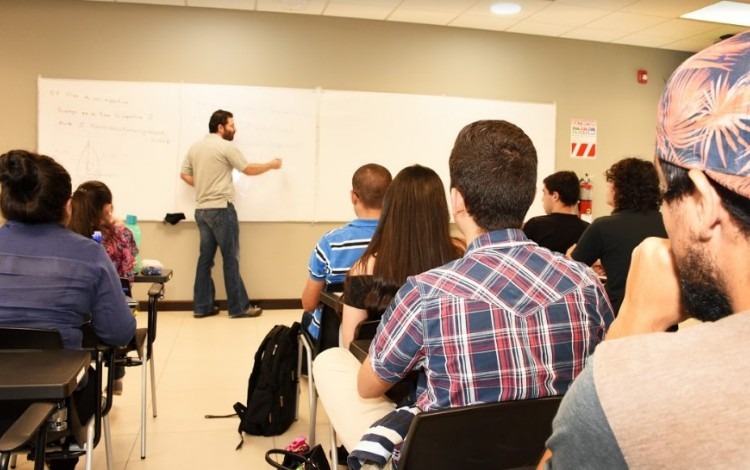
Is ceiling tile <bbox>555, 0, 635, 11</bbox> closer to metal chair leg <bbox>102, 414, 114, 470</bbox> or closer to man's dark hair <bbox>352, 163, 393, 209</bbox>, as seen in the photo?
man's dark hair <bbox>352, 163, 393, 209</bbox>

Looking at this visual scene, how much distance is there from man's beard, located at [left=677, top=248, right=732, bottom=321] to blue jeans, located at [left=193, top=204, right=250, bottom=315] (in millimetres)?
4825

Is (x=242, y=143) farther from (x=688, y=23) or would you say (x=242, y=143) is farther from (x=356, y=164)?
(x=688, y=23)

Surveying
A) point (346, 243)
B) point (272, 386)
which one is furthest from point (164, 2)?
point (272, 386)

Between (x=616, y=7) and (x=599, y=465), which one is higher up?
(x=616, y=7)

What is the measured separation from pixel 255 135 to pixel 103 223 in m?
2.64

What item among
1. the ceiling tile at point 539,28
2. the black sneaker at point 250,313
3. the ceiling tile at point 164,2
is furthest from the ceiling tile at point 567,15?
the black sneaker at point 250,313

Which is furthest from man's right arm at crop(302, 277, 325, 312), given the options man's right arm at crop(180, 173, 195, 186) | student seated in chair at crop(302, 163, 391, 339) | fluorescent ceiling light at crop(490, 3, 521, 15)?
fluorescent ceiling light at crop(490, 3, 521, 15)

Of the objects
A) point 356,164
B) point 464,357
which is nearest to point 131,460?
point 464,357

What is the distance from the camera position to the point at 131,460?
2510mm

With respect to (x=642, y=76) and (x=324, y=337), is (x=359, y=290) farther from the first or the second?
(x=642, y=76)

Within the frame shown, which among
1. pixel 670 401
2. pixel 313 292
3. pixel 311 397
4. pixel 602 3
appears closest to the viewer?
pixel 670 401

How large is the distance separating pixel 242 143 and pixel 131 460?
3.38 meters

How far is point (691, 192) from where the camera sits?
581 mm

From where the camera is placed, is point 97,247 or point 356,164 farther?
point 356,164
